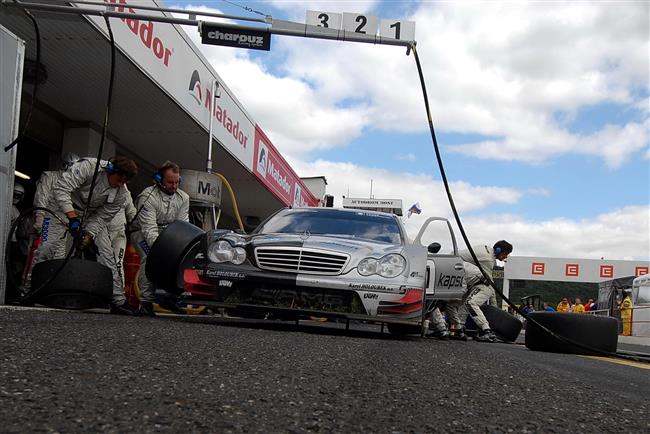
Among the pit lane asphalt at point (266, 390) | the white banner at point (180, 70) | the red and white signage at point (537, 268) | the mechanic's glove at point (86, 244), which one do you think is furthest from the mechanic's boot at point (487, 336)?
the red and white signage at point (537, 268)

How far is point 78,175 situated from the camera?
6.36 m

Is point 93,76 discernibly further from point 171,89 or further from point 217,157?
point 217,157

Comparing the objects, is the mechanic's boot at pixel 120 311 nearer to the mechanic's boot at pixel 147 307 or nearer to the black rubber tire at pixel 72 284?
the mechanic's boot at pixel 147 307

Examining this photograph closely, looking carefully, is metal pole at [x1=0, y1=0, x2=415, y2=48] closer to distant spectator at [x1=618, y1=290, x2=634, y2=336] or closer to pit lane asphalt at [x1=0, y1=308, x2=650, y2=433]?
pit lane asphalt at [x1=0, y1=308, x2=650, y2=433]

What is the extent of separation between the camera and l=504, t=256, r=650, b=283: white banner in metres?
31.8

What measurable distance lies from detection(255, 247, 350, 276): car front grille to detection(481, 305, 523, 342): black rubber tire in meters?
4.06

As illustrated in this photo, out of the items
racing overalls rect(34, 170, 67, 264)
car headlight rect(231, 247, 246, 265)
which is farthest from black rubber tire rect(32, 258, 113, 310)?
car headlight rect(231, 247, 246, 265)

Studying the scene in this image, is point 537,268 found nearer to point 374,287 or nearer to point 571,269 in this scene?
point 571,269

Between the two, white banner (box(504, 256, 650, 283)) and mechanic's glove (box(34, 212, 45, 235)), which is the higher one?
white banner (box(504, 256, 650, 283))

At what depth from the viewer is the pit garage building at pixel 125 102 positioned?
23.4ft

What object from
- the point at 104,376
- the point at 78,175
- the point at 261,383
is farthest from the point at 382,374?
the point at 78,175

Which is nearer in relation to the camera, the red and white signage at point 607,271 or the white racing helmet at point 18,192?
the white racing helmet at point 18,192

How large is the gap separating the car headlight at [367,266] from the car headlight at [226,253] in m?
1.00

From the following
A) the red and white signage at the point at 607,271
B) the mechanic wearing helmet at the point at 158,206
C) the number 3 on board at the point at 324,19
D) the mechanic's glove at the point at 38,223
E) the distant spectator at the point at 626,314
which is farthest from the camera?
the red and white signage at the point at 607,271
